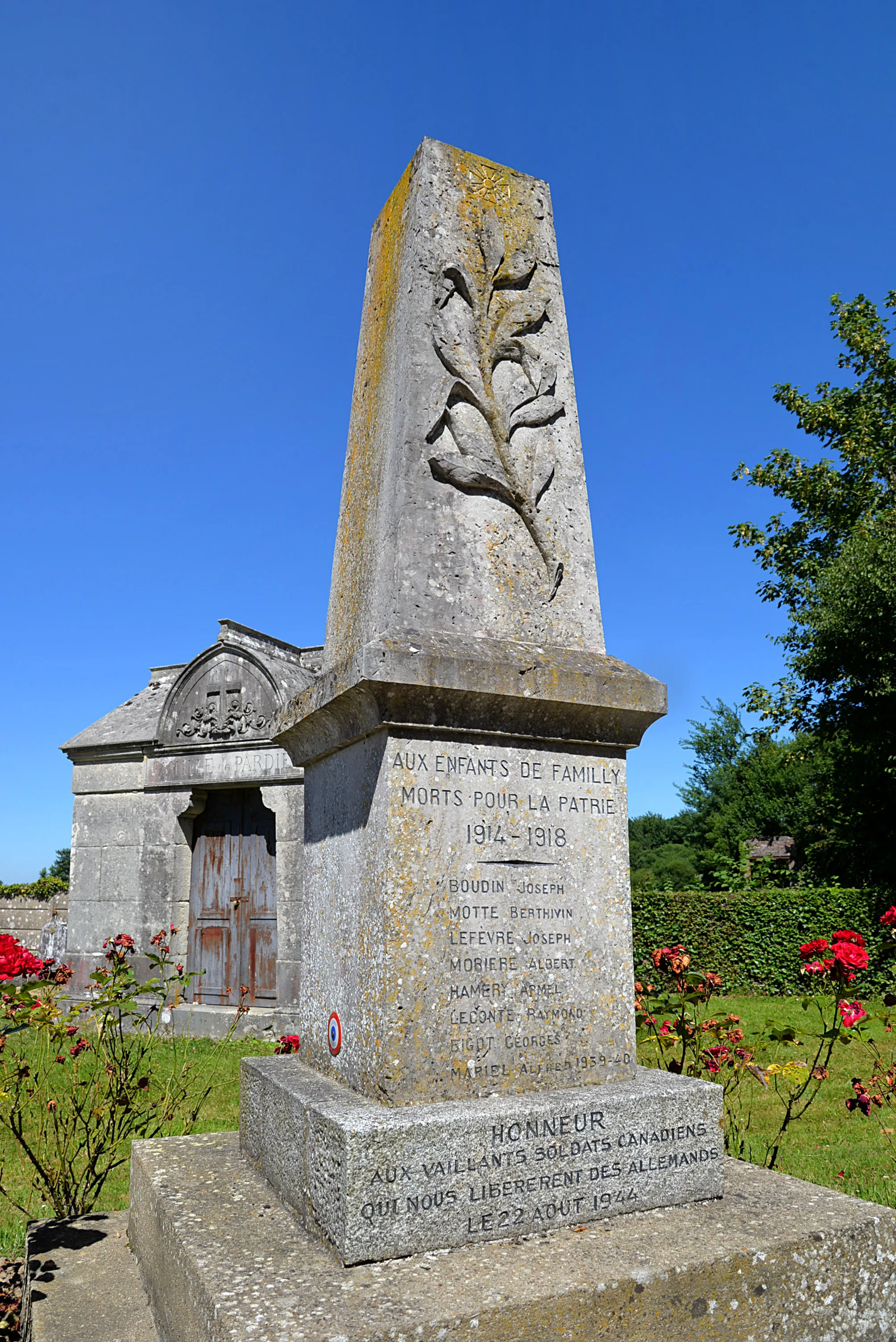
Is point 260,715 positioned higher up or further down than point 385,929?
higher up

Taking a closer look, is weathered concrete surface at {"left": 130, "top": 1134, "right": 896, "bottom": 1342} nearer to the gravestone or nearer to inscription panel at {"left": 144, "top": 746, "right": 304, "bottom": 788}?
the gravestone

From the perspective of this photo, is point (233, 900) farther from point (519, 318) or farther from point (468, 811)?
point (519, 318)

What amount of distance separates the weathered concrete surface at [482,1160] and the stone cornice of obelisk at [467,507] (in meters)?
1.03

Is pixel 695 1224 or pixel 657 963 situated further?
pixel 657 963

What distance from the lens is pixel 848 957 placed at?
11.7ft

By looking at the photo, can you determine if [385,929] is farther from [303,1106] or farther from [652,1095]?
[652,1095]

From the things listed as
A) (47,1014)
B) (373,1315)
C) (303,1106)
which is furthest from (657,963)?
(47,1014)

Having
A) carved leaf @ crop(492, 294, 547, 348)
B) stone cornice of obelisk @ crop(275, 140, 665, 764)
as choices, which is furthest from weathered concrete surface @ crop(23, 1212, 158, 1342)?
carved leaf @ crop(492, 294, 547, 348)

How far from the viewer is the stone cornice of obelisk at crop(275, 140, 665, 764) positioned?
8.93 ft

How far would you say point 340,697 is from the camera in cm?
272

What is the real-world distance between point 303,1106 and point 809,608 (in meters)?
15.5

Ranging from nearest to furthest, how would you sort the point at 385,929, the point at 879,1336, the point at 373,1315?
the point at 373,1315 → the point at 879,1336 → the point at 385,929

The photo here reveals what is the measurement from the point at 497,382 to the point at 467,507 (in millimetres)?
536

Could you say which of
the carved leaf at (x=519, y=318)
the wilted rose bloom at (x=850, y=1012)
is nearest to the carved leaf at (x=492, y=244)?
the carved leaf at (x=519, y=318)
